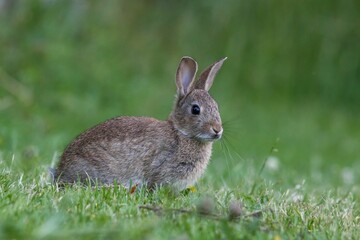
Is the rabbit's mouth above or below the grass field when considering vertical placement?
above

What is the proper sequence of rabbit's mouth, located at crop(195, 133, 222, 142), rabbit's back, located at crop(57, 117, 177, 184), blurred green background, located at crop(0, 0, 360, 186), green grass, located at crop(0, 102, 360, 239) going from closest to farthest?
green grass, located at crop(0, 102, 360, 239)
rabbit's back, located at crop(57, 117, 177, 184)
rabbit's mouth, located at crop(195, 133, 222, 142)
blurred green background, located at crop(0, 0, 360, 186)

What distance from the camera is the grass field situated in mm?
4750

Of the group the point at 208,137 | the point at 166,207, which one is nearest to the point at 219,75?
the point at 208,137

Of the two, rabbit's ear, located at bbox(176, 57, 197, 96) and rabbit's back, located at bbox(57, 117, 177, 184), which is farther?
rabbit's ear, located at bbox(176, 57, 197, 96)

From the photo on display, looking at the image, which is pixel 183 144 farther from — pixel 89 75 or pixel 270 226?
pixel 89 75

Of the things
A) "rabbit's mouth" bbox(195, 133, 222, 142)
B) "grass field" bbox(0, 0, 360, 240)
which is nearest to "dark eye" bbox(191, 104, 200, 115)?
"rabbit's mouth" bbox(195, 133, 222, 142)

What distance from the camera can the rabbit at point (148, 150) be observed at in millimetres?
6137

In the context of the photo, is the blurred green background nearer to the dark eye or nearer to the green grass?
the green grass

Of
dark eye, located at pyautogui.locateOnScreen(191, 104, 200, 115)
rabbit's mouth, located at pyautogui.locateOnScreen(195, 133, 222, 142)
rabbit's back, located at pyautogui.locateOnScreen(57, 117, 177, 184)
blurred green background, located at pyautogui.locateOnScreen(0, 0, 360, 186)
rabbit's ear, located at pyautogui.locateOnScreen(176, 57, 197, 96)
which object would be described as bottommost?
blurred green background, located at pyautogui.locateOnScreen(0, 0, 360, 186)

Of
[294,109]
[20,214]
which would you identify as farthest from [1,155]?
[294,109]

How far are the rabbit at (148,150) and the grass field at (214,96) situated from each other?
20cm

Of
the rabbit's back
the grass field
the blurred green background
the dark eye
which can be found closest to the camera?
the grass field

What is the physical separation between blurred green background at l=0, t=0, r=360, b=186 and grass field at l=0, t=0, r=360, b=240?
24 millimetres

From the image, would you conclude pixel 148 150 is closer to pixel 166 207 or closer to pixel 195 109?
pixel 195 109
